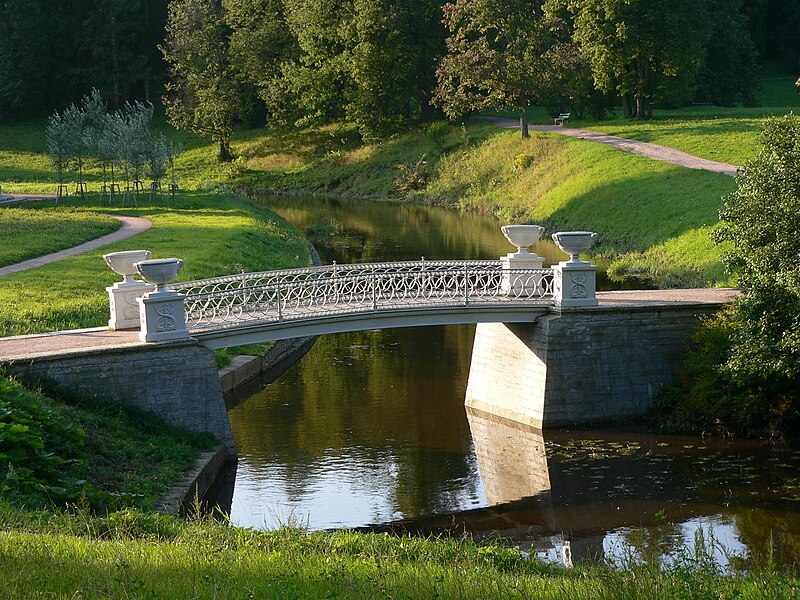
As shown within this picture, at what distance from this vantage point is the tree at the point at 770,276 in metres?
19.6

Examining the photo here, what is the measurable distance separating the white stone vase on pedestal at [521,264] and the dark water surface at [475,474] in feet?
9.02

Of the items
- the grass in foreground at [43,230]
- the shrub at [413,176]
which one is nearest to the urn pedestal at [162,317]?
the grass in foreground at [43,230]

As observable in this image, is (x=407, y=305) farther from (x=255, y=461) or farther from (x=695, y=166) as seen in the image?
(x=695, y=166)


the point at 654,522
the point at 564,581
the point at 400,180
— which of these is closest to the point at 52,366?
the point at 654,522

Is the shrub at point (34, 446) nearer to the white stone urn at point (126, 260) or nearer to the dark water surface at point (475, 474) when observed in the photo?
the dark water surface at point (475, 474)

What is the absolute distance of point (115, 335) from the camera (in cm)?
2039

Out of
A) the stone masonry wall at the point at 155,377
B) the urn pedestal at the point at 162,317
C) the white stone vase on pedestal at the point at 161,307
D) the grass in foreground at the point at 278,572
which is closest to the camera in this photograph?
the grass in foreground at the point at 278,572

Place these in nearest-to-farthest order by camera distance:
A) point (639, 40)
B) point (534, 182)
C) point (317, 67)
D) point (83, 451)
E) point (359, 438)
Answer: point (83, 451) → point (359, 438) → point (534, 182) → point (639, 40) → point (317, 67)

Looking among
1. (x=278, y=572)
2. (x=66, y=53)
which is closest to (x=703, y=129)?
(x=278, y=572)

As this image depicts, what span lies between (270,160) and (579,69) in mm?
25211

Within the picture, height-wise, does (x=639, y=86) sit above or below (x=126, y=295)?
above

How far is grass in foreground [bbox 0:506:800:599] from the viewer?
8578 millimetres

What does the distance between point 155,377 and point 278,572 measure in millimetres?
10326

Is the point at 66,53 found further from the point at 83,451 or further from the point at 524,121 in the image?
the point at 83,451
